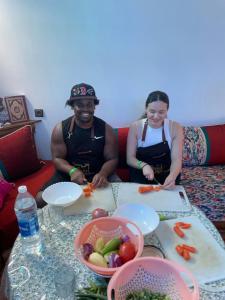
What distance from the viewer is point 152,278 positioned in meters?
0.70

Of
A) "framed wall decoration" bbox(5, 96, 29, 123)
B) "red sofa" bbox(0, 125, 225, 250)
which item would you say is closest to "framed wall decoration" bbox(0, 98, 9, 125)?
"framed wall decoration" bbox(5, 96, 29, 123)

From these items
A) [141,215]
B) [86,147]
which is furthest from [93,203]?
[86,147]

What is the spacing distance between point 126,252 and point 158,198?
0.52m

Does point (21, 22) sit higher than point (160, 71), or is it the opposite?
point (21, 22)

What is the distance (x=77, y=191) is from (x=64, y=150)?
612 mm

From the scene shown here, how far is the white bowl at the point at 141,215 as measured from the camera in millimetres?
969

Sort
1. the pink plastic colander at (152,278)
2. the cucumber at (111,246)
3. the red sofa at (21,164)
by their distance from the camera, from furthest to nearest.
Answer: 1. the red sofa at (21,164)
2. the cucumber at (111,246)
3. the pink plastic colander at (152,278)

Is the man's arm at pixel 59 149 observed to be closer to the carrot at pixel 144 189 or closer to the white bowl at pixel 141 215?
the carrot at pixel 144 189

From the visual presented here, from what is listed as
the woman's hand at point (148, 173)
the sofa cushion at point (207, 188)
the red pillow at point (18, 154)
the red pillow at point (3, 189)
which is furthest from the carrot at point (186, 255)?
the red pillow at point (18, 154)

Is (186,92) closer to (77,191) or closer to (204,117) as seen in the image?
(204,117)

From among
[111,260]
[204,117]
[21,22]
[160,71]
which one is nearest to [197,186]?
[204,117]

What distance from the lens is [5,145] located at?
1947mm

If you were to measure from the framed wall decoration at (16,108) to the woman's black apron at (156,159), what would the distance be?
1.24 m

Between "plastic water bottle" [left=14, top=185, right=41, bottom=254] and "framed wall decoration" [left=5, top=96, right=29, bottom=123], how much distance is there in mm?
1486
